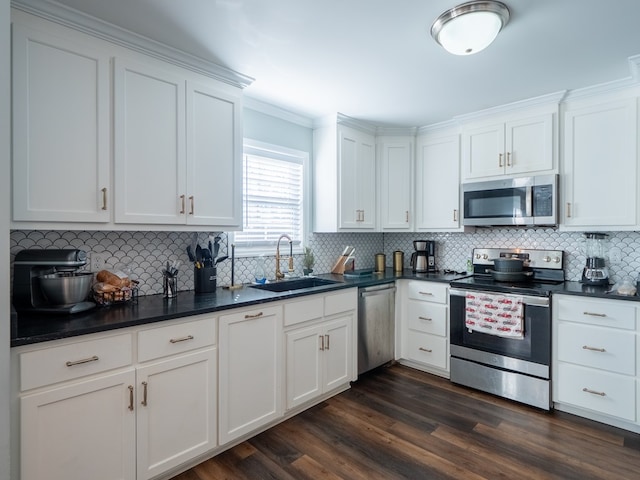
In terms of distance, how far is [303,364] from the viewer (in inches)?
103

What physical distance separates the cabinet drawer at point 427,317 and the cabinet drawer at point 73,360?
2557 mm

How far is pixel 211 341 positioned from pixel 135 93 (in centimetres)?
150

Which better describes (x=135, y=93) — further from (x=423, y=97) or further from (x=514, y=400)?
(x=514, y=400)

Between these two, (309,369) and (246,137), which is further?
(246,137)

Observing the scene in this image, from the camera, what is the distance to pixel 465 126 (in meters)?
3.40

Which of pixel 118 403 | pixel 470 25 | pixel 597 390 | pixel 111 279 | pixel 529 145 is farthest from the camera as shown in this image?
pixel 529 145

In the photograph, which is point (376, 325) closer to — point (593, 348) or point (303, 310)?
point (303, 310)

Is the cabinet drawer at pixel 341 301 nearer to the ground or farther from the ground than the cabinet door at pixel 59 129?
nearer to the ground

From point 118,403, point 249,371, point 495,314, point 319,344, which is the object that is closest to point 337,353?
point 319,344

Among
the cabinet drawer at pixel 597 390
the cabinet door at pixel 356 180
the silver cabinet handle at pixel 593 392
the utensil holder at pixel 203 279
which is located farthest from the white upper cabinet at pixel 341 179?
the silver cabinet handle at pixel 593 392

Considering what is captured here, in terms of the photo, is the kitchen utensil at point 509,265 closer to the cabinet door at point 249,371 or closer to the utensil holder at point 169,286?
the cabinet door at point 249,371

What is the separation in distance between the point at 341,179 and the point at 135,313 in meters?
2.19

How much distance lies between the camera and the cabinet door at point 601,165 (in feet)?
8.52

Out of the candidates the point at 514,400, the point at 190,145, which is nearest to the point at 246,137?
the point at 190,145
